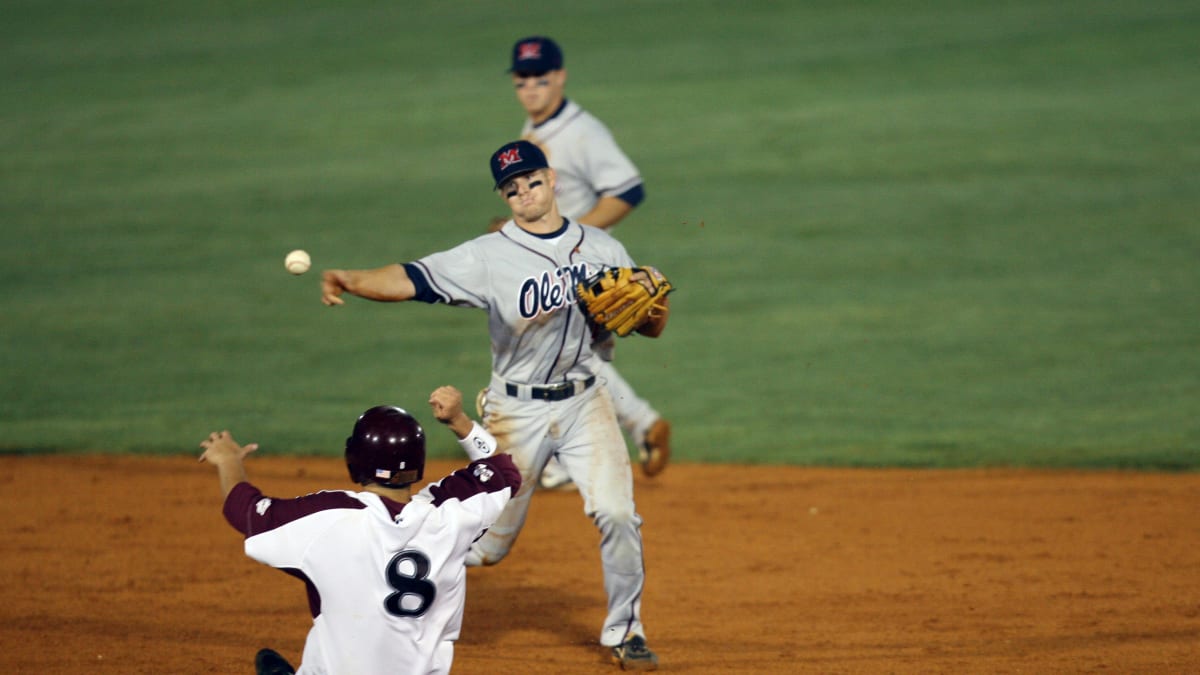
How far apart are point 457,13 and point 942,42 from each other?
31.4 ft

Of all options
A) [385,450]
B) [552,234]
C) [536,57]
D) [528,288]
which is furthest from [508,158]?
[536,57]

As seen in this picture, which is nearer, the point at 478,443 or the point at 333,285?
the point at 478,443

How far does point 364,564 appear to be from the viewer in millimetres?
4098

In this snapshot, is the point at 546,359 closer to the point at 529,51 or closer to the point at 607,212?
the point at 607,212

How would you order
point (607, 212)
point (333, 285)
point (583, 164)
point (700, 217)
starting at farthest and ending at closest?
point (700, 217), point (583, 164), point (607, 212), point (333, 285)

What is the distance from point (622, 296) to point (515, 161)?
0.68 m

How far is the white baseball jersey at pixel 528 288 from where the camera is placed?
5547mm

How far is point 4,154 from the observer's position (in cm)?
1861

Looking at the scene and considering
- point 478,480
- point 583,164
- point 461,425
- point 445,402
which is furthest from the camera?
point 583,164

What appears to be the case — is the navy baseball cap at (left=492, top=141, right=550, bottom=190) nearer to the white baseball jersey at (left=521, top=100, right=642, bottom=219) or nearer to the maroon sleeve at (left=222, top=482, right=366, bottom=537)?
the maroon sleeve at (left=222, top=482, right=366, bottom=537)

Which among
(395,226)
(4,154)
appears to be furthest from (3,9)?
(395,226)

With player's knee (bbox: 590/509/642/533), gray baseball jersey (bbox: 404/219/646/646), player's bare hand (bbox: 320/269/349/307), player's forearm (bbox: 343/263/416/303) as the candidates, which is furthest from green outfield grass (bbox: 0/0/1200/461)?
player's bare hand (bbox: 320/269/349/307)

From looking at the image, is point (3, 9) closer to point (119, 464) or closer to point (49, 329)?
point (49, 329)

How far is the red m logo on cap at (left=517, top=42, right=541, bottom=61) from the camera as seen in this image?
8.04 meters
